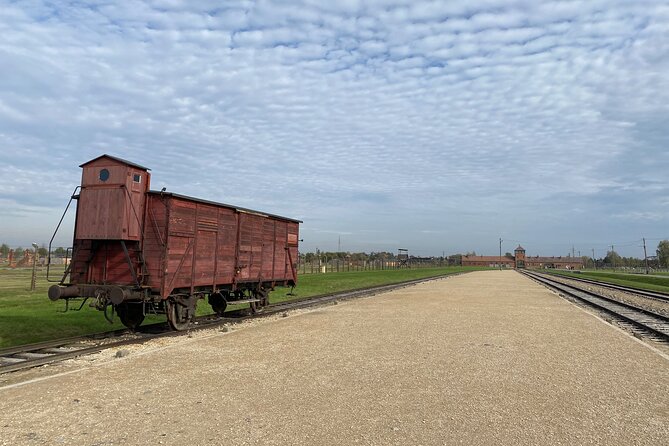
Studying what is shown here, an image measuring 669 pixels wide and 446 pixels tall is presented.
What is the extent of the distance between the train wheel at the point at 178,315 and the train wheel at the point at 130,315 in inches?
37.6

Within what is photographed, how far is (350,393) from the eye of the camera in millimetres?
6832

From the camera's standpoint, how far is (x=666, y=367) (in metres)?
8.75

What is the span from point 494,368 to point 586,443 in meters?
3.42

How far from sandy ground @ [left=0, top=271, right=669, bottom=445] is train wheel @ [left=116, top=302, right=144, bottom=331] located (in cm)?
195

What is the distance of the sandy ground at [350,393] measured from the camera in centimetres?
527

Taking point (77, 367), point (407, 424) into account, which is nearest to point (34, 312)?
point (77, 367)

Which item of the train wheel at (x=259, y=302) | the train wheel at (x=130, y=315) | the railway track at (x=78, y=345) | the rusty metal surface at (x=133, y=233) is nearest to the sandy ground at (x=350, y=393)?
the railway track at (x=78, y=345)

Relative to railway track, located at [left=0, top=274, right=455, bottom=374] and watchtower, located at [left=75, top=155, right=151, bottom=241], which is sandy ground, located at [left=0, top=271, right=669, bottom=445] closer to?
railway track, located at [left=0, top=274, right=455, bottom=374]

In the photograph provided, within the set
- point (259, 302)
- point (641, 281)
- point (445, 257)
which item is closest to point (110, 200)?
point (259, 302)

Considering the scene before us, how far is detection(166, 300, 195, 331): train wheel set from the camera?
12.0 meters

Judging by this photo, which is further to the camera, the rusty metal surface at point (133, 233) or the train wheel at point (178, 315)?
the train wheel at point (178, 315)

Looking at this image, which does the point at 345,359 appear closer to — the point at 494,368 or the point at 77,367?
the point at 494,368

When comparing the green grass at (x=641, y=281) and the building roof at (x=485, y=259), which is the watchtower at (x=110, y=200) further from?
the building roof at (x=485, y=259)

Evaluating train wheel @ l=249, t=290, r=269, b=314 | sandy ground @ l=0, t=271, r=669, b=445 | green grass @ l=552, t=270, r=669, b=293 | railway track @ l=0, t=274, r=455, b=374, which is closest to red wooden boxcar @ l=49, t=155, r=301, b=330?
railway track @ l=0, t=274, r=455, b=374
